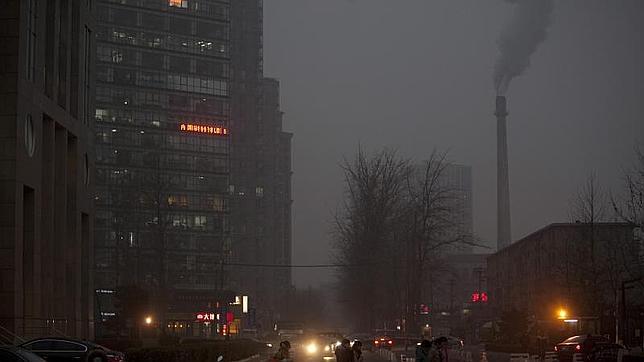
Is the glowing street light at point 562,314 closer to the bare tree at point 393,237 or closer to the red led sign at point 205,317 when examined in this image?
the bare tree at point 393,237

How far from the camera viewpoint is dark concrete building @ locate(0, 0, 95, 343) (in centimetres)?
4784

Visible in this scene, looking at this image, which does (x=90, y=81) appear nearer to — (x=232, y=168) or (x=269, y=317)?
(x=269, y=317)

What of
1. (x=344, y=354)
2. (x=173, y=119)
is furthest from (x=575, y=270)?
(x=173, y=119)

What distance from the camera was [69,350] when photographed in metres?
39.3

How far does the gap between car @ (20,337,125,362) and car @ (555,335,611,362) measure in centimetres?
2039

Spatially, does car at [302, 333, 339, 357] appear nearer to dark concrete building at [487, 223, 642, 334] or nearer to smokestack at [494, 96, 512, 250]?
dark concrete building at [487, 223, 642, 334]

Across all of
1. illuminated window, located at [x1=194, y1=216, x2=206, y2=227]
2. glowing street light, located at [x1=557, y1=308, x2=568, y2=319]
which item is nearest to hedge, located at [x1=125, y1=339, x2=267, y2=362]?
glowing street light, located at [x1=557, y1=308, x2=568, y2=319]

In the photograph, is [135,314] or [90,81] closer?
[90,81]

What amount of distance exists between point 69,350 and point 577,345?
22662 millimetres

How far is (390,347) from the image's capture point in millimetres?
72500

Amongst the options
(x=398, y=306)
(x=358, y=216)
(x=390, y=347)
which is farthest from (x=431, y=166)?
(x=390, y=347)

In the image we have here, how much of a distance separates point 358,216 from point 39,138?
5181cm

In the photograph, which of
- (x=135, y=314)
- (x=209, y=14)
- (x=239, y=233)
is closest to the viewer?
(x=135, y=314)

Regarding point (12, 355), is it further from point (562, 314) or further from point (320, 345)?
point (562, 314)
